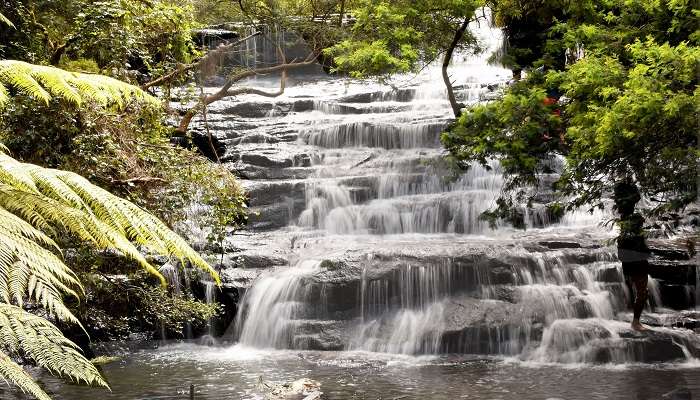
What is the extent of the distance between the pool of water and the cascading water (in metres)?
0.51

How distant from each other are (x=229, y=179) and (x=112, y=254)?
1.84 meters

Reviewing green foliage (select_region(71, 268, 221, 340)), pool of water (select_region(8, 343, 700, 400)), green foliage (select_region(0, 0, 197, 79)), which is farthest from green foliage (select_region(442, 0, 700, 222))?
green foliage (select_region(0, 0, 197, 79))

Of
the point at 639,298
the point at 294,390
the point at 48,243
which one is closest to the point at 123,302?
the point at 294,390

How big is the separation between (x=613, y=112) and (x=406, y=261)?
16.8 feet

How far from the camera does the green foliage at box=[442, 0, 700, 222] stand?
714 cm

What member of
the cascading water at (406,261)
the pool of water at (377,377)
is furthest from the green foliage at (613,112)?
the pool of water at (377,377)

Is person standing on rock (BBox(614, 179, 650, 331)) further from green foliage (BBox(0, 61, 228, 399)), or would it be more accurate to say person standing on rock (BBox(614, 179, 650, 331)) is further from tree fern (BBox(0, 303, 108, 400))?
tree fern (BBox(0, 303, 108, 400))

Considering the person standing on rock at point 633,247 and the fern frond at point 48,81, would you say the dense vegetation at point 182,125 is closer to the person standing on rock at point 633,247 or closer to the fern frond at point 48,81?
the fern frond at point 48,81

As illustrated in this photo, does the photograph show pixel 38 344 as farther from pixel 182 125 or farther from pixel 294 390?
pixel 182 125

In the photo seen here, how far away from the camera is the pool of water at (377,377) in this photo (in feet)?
26.0

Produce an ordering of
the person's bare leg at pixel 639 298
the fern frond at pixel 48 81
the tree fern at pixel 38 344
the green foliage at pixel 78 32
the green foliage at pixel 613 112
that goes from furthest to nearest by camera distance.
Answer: the person's bare leg at pixel 639 298 → the green foliage at pixel 78 32 → the green foliage at pixel 613 112 → the fern frond at pixel 48 81 → the tree fern at pixel 38 344

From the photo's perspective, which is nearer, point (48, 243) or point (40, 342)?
point (40, 342)

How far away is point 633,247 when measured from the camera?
1008 cm

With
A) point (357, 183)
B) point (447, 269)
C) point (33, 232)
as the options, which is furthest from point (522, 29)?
point (33, 232)
